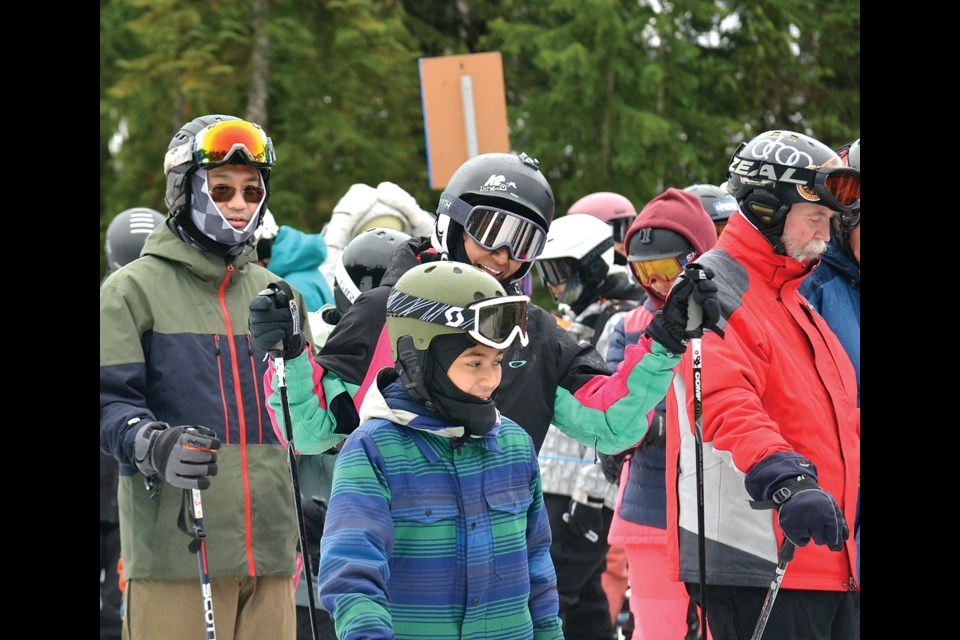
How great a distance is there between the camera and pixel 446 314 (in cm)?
444

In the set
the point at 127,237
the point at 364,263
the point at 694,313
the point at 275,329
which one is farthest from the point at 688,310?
the point at 127,237

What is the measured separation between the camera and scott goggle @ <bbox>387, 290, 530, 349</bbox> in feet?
14.5

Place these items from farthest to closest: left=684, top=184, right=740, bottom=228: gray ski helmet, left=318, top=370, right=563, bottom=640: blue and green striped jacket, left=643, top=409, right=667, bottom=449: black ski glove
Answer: left=684, top=184, right=740, bottom=228: gray ski helmet < left=643, top=409, right=667, bottom=449: black ski glove < left=318, top=370, right=563, bottom=640: blue and green striped jacket

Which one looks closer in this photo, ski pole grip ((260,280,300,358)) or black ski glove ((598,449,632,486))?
ski pole grip ((260,280,300,358))

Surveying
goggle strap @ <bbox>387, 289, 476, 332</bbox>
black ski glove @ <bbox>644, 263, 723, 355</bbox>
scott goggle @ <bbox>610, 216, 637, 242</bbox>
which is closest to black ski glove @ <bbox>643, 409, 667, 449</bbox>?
black ski glove @ <bbox>644, 263, 723, 355</bbox>

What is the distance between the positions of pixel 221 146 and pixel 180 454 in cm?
139

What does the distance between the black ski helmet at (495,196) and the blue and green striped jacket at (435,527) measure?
3.66 ft

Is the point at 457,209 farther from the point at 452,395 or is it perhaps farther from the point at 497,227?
the point at 452,395

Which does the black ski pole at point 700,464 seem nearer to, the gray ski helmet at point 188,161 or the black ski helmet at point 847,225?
the black ski helmet at point 847,225

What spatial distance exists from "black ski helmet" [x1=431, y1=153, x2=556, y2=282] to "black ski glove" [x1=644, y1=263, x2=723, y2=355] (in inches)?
24.7

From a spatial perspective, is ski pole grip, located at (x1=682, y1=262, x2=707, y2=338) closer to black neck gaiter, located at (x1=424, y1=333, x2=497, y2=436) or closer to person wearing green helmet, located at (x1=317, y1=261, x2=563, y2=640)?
person wearing green helmet, located at (x1=317, y1=261, x2=563, y2=640)

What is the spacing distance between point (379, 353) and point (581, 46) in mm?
11877
